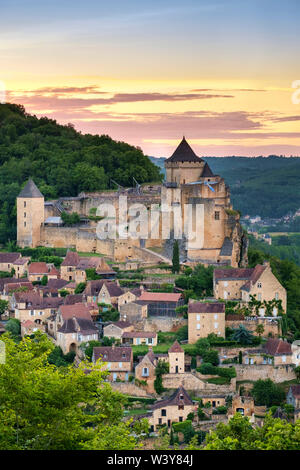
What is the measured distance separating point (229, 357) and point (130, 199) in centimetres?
1823

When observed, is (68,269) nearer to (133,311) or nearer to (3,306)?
(3,306)

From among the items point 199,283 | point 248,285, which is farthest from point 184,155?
point 248,285

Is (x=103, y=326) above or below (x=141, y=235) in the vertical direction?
below

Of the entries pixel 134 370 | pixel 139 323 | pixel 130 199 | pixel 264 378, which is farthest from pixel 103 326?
pixel 130 199

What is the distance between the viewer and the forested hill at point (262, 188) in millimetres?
135375

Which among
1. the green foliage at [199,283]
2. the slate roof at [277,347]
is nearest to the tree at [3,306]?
the green foliage at [199,283]

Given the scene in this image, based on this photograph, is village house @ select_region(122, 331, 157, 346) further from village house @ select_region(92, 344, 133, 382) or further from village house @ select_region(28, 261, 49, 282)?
village house @ select_region(28, 261, 49, 282)

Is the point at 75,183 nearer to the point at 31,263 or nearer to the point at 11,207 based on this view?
the point at 11,207

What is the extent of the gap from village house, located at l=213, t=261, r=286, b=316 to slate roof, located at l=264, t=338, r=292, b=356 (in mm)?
2794

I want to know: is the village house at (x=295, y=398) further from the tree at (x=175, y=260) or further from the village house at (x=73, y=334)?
the tree at (x=175, y=260)

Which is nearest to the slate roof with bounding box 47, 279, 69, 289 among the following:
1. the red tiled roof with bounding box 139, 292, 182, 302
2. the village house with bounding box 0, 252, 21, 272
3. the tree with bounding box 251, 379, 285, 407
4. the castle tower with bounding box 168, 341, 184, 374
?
the village house with bounding box 0, 252, 21, 272

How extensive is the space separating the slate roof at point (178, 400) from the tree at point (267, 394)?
316 cm

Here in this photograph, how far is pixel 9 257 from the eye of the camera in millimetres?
53625

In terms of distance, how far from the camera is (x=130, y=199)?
57969 millimetres
